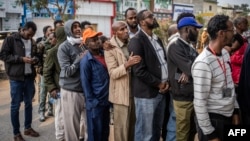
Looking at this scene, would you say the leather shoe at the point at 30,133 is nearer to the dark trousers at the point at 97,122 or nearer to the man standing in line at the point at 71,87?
the man standing in line at the point at 71,87

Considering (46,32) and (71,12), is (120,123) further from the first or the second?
(71,12)

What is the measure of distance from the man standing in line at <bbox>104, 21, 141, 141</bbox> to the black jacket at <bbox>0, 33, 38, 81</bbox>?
1637 mm

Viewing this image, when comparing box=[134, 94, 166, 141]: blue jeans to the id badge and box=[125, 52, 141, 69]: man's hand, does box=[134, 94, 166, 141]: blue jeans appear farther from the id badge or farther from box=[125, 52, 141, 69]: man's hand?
the id badge

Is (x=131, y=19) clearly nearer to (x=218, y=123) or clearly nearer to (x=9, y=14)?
(x=218, y=123)

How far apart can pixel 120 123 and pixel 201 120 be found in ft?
5.18

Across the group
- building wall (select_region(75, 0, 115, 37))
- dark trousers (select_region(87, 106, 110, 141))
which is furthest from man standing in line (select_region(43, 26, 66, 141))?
A: building wall (select_region(75, 0, 115, 37))

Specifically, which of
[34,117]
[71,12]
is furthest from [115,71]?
[71,12]

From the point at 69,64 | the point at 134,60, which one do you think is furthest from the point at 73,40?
the point at 134,60

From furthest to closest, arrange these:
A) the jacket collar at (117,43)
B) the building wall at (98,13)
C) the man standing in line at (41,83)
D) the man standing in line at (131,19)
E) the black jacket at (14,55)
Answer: the building wall at (98,13)
the man standing in line at (41,83)
the black jacket at (14,55)
the man standing in line at (131,19)
the jacket collar at (117,43)

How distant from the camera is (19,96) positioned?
4.84 meters

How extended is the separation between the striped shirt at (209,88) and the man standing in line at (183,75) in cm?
77

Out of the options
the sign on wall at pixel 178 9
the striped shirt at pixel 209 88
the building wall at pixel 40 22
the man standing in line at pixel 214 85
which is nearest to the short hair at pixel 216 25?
the man standing in line at pixel 214 85

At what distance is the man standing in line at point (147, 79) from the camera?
11.7 ft

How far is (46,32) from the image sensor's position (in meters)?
6.76
